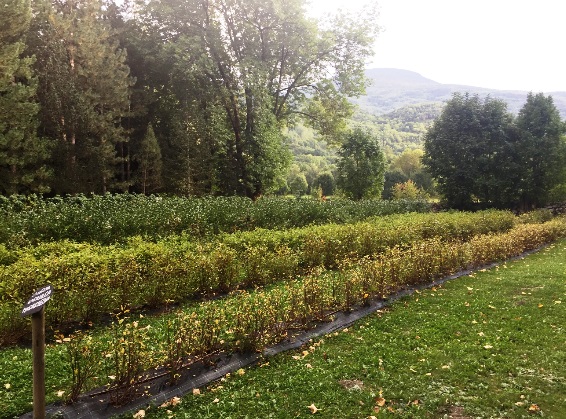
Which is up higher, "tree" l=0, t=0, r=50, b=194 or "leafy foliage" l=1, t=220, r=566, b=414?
"tree" l=0, t=0, r=50, b=194

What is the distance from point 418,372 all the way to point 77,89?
71.2 feet

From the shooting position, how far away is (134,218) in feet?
38.5

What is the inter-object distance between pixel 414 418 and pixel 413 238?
990 centimetres

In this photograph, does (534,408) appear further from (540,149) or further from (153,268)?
(540,149)

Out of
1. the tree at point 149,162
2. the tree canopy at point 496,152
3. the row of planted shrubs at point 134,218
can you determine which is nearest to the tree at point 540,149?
the tree canopy at point 496,152

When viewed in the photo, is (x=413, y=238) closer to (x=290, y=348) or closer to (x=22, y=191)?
(x=290, y=348)

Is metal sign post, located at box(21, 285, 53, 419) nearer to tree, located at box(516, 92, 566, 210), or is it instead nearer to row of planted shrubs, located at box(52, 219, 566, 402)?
row of planted shrubs, located at box(52, 219, 566, 402)

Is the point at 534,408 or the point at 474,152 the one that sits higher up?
the point at 474,152

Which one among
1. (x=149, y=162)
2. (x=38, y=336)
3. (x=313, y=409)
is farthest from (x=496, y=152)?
(x=38, y=336)

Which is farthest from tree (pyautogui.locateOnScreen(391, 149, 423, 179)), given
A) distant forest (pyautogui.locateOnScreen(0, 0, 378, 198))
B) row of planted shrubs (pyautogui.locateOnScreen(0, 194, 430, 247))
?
row of planted shrubs (pyautogui.locateOnScreen(0, 194, 430, 247))

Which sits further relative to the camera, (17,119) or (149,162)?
(149,162)

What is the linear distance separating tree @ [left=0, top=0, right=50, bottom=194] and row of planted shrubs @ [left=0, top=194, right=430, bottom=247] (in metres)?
4.63

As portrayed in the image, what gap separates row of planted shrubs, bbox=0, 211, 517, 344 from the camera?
5871mm

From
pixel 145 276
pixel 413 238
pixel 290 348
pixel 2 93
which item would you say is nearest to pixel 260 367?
pixel 290 348
